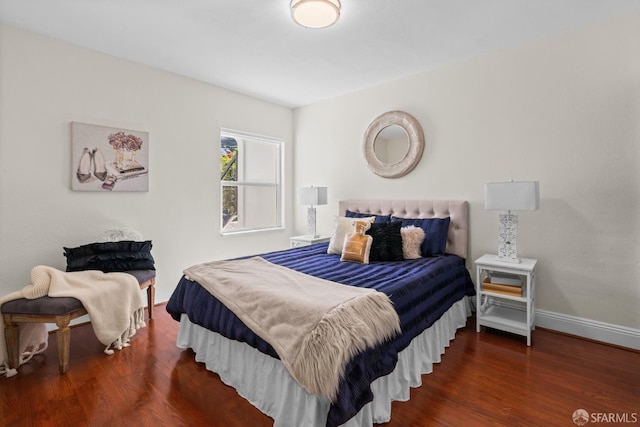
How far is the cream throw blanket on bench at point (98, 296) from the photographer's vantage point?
2199 mm

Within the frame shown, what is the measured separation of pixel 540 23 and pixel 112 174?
4003 millimetres

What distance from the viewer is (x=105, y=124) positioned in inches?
120

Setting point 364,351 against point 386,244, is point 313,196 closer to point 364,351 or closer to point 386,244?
point 386,244

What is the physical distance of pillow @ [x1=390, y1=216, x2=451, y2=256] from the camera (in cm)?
305

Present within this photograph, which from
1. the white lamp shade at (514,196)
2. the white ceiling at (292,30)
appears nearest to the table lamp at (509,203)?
the white lamp shade at (514,196)

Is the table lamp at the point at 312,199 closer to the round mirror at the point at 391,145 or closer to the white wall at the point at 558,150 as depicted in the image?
the round mirror at the point at 391,145

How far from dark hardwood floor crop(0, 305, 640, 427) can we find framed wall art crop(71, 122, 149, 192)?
1.46m

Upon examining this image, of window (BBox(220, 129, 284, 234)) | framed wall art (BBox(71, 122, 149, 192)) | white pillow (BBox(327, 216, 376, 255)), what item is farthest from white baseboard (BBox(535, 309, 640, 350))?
framed wall art (BBox(71, 122, 149, 192))

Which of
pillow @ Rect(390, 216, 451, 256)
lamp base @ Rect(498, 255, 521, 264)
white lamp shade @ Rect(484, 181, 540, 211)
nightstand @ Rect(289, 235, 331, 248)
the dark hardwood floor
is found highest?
white lamp shade @ Rect(484, 181, 540, 211)

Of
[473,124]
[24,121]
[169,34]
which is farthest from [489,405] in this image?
[24,121]

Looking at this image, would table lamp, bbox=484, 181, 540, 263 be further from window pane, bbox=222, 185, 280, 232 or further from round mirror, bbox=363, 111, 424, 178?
window pane, bbox=222, 185, 280, 232

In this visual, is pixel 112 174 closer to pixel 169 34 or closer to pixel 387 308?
pixel 169 34

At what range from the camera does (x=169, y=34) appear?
8.75ft

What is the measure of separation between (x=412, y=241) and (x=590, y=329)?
5.13ft
